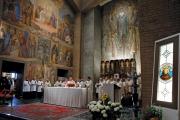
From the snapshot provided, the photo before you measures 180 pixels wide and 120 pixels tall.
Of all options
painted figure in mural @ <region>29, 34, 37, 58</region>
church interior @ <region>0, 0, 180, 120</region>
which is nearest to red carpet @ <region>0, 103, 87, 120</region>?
church interior @ <region>0, 0, 180, 120</region>

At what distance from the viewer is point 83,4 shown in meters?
20.1

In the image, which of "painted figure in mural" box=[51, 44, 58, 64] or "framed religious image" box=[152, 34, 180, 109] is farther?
"painted figure in mural" box=[51, 44, 58, 64]

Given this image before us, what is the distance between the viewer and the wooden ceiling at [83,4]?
63.2 feet

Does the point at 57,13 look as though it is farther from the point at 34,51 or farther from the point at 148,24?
the point at 148,24

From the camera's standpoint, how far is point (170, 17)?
478 cm

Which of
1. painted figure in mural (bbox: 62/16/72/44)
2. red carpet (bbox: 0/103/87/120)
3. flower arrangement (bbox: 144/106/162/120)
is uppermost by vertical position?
painted figure in mural (bbox: 62/16/72/44)

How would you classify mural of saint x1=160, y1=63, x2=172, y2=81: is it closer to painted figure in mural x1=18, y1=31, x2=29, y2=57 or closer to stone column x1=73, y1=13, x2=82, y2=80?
painted figure in mural x1=18, y1=31, x2=29, y2=57

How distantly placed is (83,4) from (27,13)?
276 inches

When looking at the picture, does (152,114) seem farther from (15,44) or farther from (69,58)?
(69,58)

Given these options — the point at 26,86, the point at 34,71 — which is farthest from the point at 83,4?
the point at 26,86

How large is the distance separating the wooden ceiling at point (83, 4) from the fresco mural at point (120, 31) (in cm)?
179

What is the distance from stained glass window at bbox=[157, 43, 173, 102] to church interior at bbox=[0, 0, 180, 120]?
21 mm

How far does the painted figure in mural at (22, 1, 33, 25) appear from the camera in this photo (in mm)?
14606

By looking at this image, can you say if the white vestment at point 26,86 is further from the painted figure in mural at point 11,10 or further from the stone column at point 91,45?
the stone column at point 91,45
